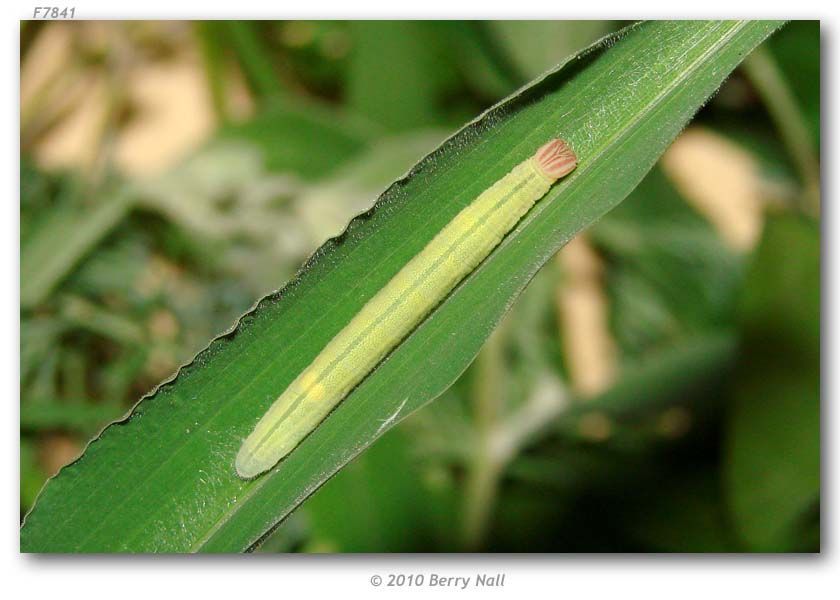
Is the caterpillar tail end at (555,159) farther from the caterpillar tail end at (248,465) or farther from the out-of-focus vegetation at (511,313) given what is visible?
the out-of-focus vegetation at (511,313)

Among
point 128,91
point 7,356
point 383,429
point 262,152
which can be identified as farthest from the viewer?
point 128,91

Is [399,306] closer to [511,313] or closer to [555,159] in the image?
[555,159]

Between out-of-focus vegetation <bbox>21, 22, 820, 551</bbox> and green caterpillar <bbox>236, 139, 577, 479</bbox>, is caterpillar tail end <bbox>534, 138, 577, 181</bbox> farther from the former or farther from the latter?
out-of-focus vegetation <bbox>21, 22, 820, 551</bbox>

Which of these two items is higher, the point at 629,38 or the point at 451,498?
the point at 629,38

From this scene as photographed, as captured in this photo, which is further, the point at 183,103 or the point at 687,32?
the point at 183,103

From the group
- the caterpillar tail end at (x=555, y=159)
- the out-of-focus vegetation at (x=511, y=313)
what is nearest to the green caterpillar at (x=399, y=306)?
the caterpillar tail end at (x=555, y=159)

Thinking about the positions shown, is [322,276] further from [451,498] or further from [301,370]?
[451,498]

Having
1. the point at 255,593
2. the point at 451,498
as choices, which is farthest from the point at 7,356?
the point at 451,498

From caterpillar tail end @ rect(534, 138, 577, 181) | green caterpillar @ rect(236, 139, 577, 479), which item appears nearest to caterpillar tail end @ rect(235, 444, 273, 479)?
green caterpillar @ rect(236, 139, 577, 479)
